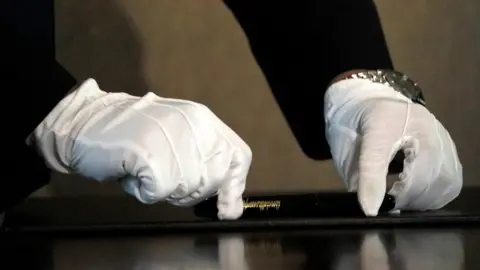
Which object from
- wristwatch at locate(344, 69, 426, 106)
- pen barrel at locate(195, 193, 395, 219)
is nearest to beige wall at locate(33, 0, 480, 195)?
wristwatch at locate(344, 69, 426, 106)

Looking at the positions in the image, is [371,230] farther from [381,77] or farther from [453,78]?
[453,78]

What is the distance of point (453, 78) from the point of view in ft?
3.80

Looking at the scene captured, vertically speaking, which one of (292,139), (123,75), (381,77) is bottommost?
(292,139)

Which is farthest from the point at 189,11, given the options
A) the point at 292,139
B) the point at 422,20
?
the point at 422,20

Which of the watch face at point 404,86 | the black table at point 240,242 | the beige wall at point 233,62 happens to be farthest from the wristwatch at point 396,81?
the beige wall at point 233,62

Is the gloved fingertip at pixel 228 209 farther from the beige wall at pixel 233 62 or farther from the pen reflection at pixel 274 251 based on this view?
the beige wall at pixel 233 62

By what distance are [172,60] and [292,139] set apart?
0.23 meters

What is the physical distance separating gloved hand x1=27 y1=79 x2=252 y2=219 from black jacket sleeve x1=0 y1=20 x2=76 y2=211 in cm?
1

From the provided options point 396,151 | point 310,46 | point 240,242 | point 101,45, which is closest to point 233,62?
point 101,45

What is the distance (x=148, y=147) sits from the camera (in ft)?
1.39

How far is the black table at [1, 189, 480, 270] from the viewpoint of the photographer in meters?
0.35

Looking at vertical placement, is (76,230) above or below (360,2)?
below

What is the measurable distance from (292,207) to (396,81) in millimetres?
181

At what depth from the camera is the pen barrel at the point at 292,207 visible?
1.65 feet
